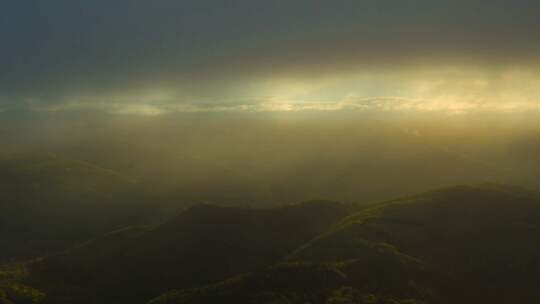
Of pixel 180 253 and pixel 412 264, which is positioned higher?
pixel 412 264

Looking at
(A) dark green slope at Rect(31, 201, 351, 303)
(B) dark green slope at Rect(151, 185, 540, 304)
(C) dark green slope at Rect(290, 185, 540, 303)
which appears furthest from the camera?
(A) dark green slope at Rect(31, 201, 351, 303)

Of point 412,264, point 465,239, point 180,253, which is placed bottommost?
point 180,253

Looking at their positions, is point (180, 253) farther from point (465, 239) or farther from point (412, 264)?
point (465, 239)

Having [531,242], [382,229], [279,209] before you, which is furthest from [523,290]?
[279,209]

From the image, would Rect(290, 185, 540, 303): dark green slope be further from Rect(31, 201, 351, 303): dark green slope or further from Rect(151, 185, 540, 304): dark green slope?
Rect(31, 201, 351, 303): dark green slope

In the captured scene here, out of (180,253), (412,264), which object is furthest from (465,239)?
(180,253)

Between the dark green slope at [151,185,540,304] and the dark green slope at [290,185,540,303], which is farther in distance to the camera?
the dark green slope at [290,185,540,303]

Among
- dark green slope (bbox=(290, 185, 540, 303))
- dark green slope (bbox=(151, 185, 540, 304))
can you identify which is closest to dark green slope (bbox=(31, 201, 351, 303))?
dark green slope (bbox=(290, 185, 540, 303))

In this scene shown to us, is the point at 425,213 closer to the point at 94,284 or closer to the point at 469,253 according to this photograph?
the point at 469,253
